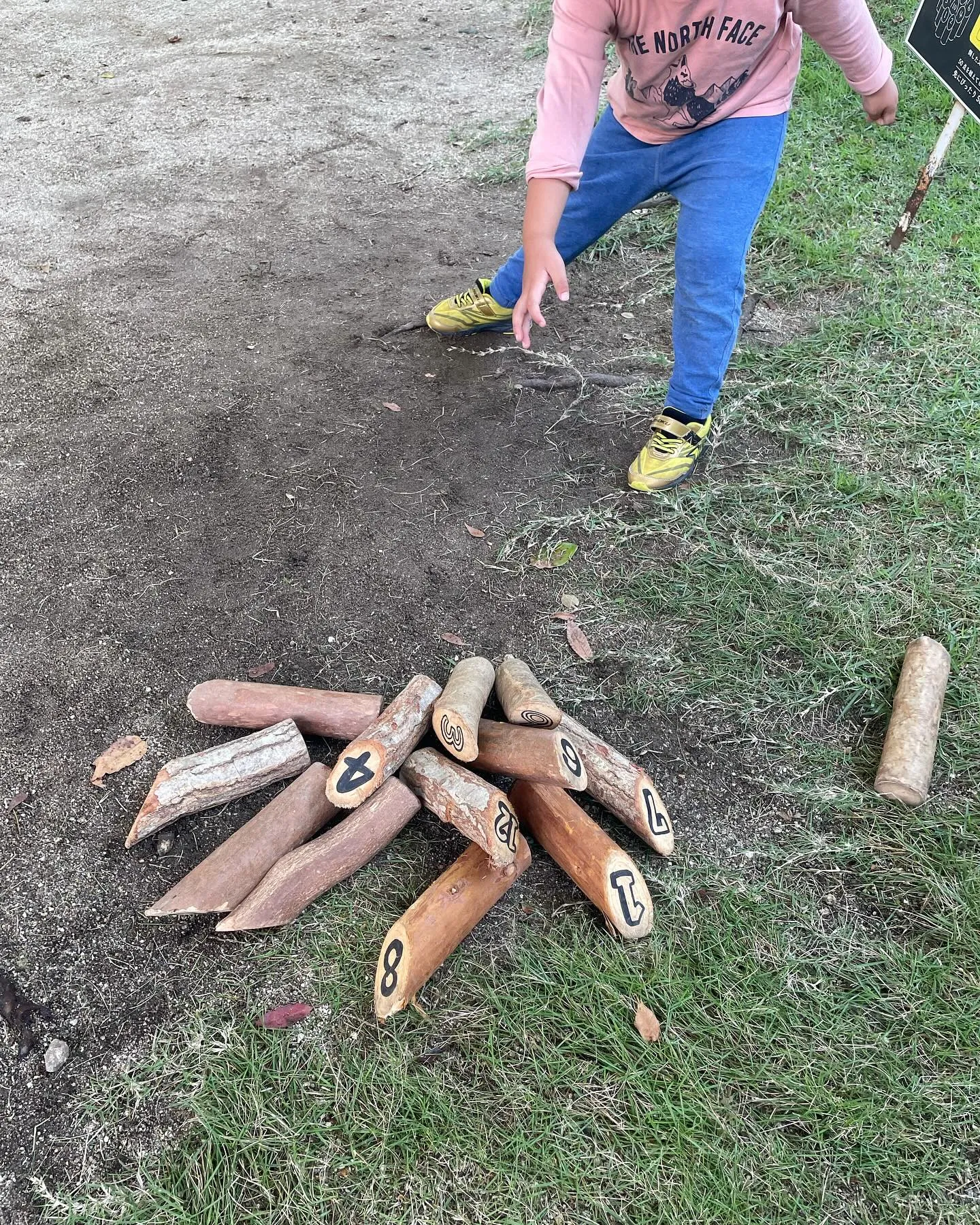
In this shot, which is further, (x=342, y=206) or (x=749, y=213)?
(x=342, y=206)

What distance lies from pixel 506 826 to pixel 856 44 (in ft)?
8.23

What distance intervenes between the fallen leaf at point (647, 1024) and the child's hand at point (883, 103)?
2.70 m

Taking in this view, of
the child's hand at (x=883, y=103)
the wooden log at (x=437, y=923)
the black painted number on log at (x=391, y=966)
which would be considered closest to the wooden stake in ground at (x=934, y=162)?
the child's hand at (x=883, y=103)

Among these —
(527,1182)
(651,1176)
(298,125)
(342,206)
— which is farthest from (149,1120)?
(298,125)

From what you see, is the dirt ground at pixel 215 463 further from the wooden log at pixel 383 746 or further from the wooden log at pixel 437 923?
the wooden log at pixel 437 923

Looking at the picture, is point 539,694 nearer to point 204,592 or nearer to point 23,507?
point 204,592

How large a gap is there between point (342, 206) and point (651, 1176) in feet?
13.7

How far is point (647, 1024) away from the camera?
1.71m

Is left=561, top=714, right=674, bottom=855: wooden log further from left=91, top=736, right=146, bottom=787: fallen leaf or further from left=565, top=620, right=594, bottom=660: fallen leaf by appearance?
left=91, top=736, right=146, bottom=787: fallen leaf

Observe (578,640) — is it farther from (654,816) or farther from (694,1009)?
(694,1009)

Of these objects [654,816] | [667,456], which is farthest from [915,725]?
[667,456]

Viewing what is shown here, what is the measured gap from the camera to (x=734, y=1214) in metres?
1.50

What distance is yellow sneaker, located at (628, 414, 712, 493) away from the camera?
2.89 m

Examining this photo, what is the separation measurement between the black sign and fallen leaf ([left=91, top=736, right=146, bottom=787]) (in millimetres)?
3731
